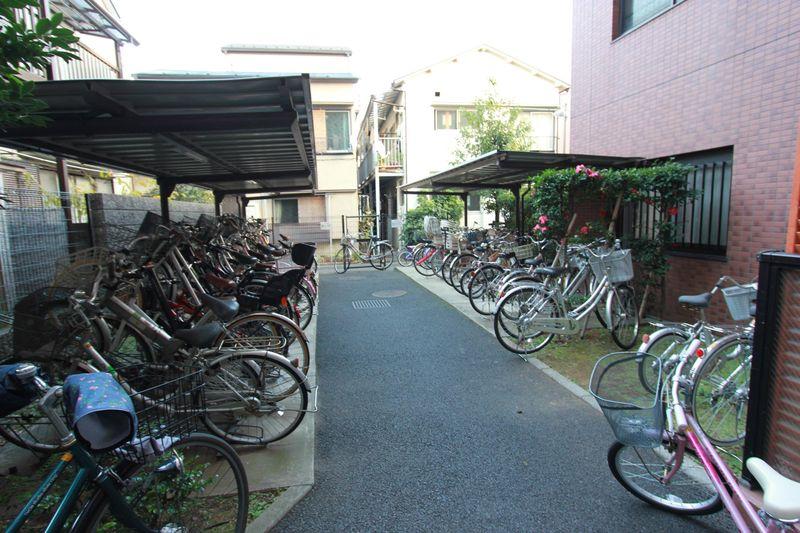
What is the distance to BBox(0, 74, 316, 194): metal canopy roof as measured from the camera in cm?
312

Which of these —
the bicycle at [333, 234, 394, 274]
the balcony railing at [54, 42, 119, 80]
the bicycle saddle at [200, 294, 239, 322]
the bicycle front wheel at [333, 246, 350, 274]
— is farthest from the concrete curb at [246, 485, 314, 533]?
the bicycle at [333, 234, 394, 274]

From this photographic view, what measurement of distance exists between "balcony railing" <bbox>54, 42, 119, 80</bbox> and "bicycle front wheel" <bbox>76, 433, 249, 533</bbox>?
20.8 feet

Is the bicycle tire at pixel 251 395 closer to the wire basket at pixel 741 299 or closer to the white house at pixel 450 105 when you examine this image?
the wire basket at pixel 741 299

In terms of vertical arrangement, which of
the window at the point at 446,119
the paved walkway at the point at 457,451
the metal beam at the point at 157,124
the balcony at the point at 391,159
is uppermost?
the window at the point at 446,119

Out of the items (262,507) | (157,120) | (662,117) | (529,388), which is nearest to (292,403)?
(262,507)

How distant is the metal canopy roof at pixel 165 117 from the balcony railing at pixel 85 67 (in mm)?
2060

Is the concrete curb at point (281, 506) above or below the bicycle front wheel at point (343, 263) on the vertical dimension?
below

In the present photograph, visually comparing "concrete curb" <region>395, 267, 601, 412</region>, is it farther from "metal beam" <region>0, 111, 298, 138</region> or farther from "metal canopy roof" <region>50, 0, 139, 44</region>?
"metal canopy roof" <region>50, 0, 139, 44</region>

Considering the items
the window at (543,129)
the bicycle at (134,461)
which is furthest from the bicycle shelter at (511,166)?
the window at (543,129)

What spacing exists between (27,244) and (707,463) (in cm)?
633

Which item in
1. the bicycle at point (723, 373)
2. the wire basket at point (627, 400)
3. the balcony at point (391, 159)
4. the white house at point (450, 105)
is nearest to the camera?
the wire basket at point (627, 400)

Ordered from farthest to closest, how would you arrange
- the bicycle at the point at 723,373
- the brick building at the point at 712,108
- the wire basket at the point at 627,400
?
the brick building at the point at 712,108 → the bicycle at the point at 723,373 → the wire basket at the point at 627,400

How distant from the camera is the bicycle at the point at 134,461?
167cm

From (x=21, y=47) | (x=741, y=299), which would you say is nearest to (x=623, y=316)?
(x=741, y=299)
